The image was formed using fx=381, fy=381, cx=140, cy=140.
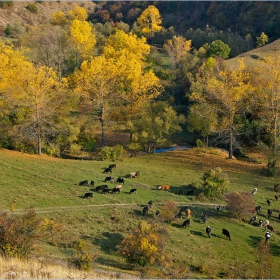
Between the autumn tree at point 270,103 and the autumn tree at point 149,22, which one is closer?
the autumn tree at point 270,103

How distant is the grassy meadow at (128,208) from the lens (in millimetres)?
27438

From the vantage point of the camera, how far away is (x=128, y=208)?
35.2m

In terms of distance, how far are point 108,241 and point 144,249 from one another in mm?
5317

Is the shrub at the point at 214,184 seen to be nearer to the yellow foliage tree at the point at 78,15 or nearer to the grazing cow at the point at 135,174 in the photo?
the grazing cow at the point at 135,174

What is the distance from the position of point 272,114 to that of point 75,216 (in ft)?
117

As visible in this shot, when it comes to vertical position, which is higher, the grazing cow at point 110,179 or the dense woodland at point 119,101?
the dense woodland at point 119,101

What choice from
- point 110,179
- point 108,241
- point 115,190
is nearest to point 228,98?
point 110,179

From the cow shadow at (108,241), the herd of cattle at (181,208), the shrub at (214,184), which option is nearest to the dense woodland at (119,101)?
the herd of cattle at (181,208)

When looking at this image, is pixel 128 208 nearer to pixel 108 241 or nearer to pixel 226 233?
pixel 108 241

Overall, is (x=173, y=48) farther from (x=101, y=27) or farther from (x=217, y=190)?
(x=217, y=190)

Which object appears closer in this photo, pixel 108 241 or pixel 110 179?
pixel 108 241

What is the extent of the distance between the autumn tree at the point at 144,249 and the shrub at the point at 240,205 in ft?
40.1

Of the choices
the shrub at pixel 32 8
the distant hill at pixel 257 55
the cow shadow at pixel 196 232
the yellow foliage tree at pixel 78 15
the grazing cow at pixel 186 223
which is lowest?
the cow shadow at pixel 196 232

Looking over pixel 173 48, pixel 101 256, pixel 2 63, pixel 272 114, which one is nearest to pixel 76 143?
pixel 2 63
